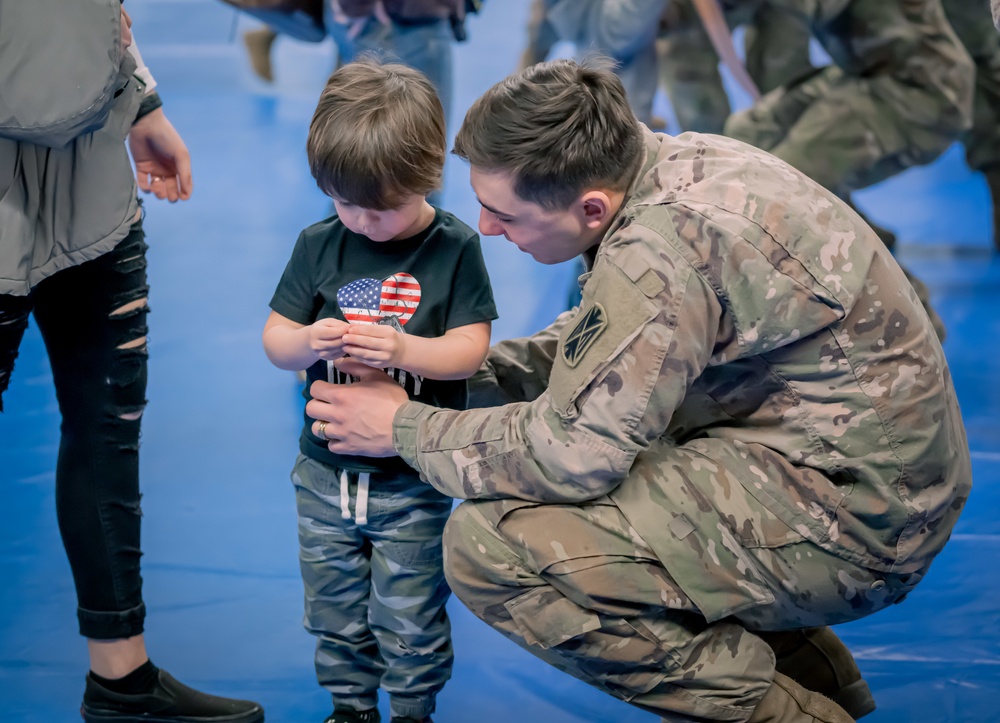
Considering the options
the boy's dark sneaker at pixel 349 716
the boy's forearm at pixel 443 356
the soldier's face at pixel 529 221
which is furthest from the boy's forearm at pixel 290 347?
the boy's dark sneaker at pixel 349 716

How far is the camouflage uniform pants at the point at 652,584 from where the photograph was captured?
1.70 m

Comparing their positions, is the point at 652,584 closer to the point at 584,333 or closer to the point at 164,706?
the point at 584,333

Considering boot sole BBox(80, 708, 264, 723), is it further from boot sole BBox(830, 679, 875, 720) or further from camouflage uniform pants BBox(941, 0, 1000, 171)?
camouflage uniform pants BBox(941, 0, 1000, 171)

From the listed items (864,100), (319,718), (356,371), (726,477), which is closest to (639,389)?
(726,477)

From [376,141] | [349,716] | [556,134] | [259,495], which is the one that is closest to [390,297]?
[376,141]

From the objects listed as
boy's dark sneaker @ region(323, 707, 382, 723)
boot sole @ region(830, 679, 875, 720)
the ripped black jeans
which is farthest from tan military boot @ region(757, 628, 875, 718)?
the ripped black jeans

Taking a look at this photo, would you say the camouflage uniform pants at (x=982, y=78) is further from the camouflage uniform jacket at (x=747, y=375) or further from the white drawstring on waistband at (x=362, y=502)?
the white drawstring on waistband at (x=362, y=502)

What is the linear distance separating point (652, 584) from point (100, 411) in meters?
0.90

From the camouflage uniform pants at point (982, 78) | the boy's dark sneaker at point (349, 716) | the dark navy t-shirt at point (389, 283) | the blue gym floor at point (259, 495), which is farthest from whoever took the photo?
the camouflage uniform pants at point (982, 78)

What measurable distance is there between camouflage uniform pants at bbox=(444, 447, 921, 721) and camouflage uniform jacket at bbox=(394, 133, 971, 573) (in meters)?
0.03

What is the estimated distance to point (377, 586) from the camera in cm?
186

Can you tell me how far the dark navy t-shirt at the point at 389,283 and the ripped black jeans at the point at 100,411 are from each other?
0.25 meters

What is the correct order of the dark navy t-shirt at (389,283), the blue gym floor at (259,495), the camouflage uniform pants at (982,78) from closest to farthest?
the dark navy t-shirt at (389,283) < the blue gym floor at (259,495) < the camouflage uniform pants at (982,78)

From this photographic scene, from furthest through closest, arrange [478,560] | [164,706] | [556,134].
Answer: [164,706]
[478,560]
[556,134]
